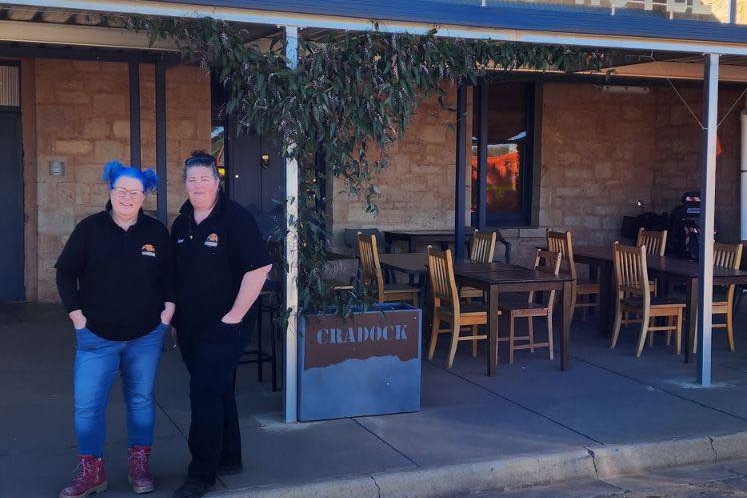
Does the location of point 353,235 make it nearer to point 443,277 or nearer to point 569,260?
point 569,260

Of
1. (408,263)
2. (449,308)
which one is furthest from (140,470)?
(408,263)

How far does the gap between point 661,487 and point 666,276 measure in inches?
127

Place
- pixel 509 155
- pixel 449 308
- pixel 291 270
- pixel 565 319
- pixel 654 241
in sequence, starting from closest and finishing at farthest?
pixel 291 270 → pixel 565 319 → pixel 449 308 → pixel 654 241 → pixel 509 155

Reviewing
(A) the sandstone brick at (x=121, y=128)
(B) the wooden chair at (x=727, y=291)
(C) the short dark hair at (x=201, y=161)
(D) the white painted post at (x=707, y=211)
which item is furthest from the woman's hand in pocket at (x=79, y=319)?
(A) the sandstone brick at (x=121, y=128)

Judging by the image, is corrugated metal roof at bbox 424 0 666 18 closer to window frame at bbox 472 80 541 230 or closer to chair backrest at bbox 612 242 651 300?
chair backrest at bbox 612 242 651 300

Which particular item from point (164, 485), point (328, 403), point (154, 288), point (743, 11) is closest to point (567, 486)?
point (328, 403)

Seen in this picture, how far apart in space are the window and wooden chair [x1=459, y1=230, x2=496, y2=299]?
9.81ft

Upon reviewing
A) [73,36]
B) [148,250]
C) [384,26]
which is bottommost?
[148,250]

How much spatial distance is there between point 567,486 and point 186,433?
2346 mm

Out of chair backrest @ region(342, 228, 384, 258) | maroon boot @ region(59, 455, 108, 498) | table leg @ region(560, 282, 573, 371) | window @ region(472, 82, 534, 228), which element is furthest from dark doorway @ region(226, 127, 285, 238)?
maroon boot @ region(59, 455, 108, 498)

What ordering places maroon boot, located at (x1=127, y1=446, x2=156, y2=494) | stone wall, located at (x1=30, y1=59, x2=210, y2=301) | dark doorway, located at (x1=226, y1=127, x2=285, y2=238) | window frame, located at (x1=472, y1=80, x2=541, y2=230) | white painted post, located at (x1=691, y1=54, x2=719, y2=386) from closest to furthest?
maroon boot, located at (x1=127, y1=446, x2=156, y2=494)
white painted post, located at (x1=691, y1=54, x2=719, y2=386)
stone wall, located at (x1=30, y1=59, x2=210, y2=301)
dark doorway, located at (x1=226, y1=127, x2=285, y2=238)
window frame, located at (x1=472, y1=80, x2=541, y2=230)

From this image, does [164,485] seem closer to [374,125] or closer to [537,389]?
[374,125]

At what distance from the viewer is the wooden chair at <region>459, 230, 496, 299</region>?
9.04 m

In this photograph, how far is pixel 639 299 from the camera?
8539mm
